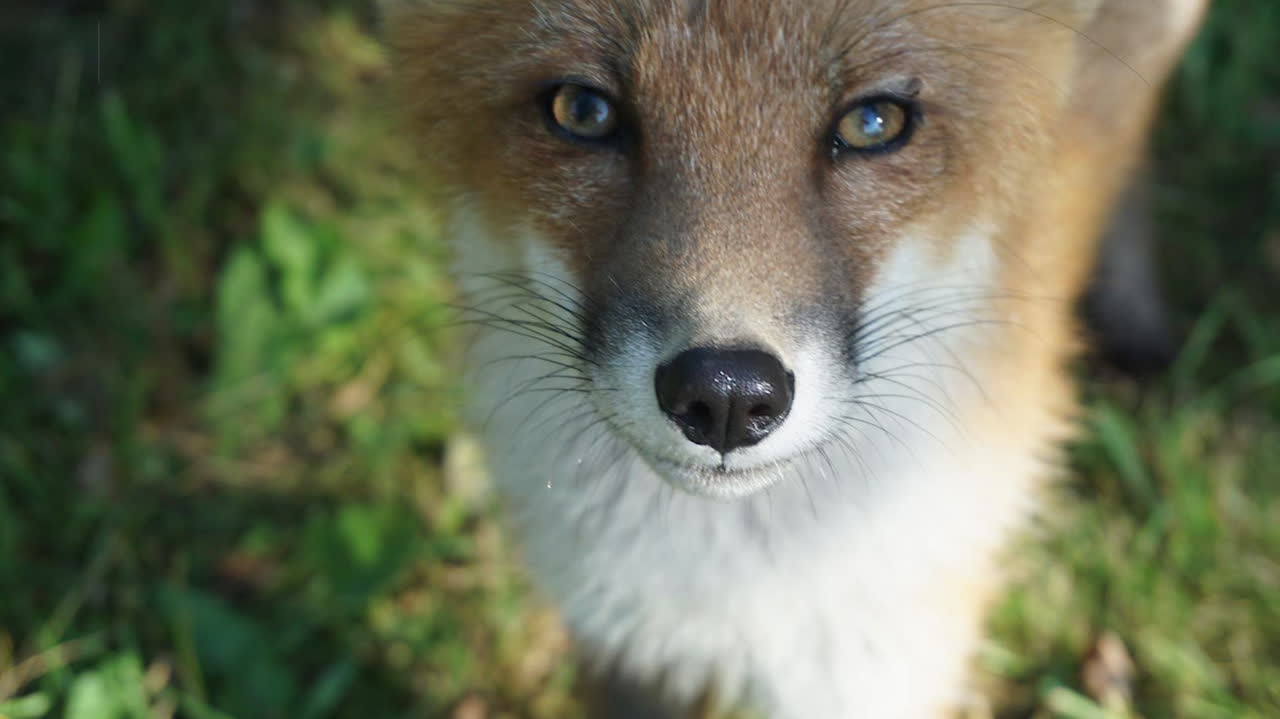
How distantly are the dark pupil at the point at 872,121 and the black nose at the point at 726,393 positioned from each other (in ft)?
1.47

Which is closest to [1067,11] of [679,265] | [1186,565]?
[679,265]

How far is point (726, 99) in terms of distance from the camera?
173cm

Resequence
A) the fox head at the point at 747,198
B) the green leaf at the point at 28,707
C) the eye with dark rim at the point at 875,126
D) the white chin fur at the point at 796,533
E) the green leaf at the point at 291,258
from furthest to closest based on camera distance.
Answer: the green leaf at the point at 291,258 < the green leaf at the point at 28,707 < the white chin fur at the point at 796,533 < the eye with dark rim at the point at 875,126 < the fox head at the point at 747,198

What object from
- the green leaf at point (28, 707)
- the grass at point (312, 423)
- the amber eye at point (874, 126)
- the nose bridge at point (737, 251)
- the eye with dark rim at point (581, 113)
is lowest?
the green leaf at point (28, 707)

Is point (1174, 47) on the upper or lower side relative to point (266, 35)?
upper

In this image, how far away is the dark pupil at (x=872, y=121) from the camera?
1.81 meters

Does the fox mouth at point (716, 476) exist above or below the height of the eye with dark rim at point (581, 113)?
below

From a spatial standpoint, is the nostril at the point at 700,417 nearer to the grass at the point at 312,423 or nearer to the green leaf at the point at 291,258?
the grass at the point at 312,423

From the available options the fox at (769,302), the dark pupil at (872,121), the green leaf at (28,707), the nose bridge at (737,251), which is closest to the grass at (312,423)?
the green leaf at (28,707)

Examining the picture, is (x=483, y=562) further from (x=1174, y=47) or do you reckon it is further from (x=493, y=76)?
(x=1174, y=47)

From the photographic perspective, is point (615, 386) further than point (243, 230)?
No

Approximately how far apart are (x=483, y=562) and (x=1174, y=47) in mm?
2130

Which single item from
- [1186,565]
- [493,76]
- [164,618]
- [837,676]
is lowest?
[164,618]

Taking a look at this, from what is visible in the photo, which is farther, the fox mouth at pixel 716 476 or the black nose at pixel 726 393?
the fox mouth at pixel 716 476
